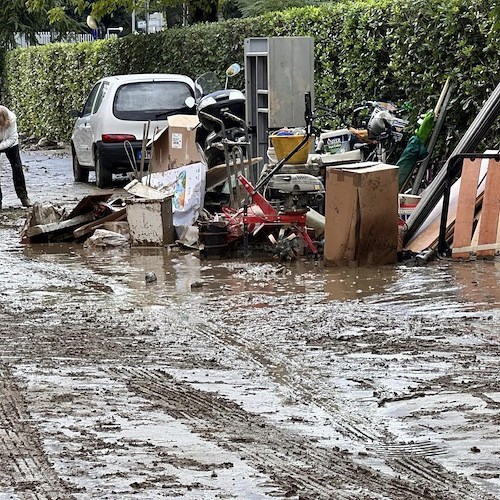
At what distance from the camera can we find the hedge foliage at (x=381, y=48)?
14.7 metres

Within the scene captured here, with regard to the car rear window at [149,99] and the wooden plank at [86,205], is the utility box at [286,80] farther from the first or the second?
the car rear window at [149,99]

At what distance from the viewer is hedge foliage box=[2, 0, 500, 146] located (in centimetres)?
1471

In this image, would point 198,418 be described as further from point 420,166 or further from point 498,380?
point 420,166

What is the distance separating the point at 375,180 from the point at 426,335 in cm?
338

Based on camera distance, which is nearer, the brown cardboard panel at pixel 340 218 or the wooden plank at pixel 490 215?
the brown cardboard panel at pixel 340 218

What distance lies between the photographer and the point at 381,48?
55.2 feet

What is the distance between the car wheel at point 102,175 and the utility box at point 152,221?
7166 mm

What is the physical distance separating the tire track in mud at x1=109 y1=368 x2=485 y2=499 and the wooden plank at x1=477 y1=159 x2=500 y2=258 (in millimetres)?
5316

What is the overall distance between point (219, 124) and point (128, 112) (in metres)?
5.19

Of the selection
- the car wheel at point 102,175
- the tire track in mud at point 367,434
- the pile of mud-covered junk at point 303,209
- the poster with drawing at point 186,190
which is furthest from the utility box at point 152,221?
the car wheel at point 102,175

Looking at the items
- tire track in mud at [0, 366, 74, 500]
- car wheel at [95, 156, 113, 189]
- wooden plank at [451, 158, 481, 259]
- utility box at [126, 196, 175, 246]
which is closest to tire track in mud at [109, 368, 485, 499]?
tire track in mud at [0, 366, 74, 500]

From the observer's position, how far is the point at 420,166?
15.3m

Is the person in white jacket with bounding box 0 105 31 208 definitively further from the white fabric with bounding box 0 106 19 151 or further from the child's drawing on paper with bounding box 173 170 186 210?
the child's drawing on paper with bounding box 173 170 186 210

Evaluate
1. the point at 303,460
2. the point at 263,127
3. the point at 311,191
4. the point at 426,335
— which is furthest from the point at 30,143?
the point at 303,460
